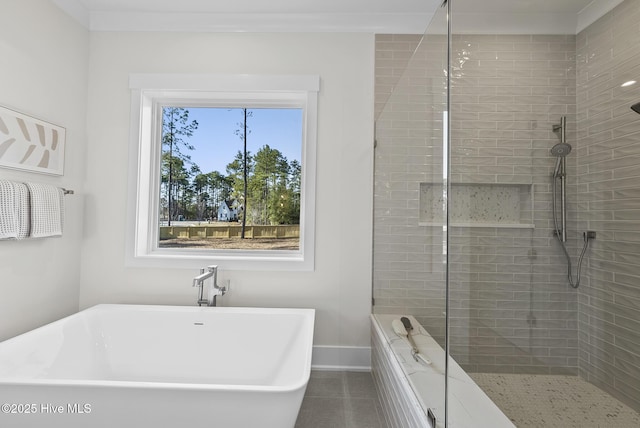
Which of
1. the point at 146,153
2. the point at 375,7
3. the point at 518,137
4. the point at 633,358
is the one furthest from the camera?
the point at 146,153

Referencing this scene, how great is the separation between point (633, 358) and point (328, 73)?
224 cm

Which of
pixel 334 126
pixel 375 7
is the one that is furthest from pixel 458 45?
pixel 375 7

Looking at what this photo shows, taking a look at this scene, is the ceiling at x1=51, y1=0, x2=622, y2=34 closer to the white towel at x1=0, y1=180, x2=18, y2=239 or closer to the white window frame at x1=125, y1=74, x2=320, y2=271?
the white window frame at x1=125, y1=74, x2=320, y2=271

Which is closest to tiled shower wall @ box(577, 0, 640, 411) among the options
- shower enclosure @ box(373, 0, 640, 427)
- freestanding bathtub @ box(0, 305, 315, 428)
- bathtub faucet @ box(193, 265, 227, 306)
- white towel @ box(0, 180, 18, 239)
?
shower enclosure @ box(373, 0, 640, 427)

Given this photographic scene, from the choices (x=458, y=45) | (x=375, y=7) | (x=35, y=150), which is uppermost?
(x=375, y=7)

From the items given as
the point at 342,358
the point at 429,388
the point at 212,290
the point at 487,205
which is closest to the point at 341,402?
the point at 342,358

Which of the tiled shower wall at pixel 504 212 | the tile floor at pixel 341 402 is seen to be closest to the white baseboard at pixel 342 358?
the tile floor at pixel 341 402

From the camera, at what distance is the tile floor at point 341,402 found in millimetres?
1686

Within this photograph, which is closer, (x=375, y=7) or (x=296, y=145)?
(x=375, y=7)

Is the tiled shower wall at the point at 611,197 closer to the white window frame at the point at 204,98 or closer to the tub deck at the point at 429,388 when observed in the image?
the tub deck at the point at 429,388

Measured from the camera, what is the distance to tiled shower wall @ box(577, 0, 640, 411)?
61 centimetres

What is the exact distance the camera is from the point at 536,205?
0.83m

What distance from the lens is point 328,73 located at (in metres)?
2.36

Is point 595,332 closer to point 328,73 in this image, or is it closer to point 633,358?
point 633,358
